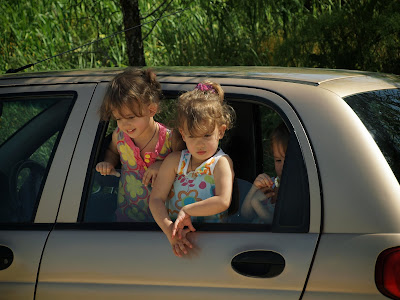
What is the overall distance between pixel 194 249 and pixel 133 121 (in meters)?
0.70

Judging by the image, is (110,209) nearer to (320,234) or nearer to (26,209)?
(26,209)

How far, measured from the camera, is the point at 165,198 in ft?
9.13

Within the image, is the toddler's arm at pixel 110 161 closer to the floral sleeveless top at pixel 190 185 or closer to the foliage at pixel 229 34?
the floral sleeveless top at pixel 190 185

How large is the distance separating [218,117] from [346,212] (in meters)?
0.69

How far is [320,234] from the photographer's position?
2.34m

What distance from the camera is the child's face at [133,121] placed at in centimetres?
296

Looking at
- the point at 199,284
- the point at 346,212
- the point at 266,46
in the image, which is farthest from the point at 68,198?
the point at 266,46

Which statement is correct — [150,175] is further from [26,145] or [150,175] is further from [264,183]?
[26,145]

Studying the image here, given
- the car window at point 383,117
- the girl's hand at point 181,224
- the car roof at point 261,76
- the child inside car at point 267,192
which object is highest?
the car roof at point 261,76

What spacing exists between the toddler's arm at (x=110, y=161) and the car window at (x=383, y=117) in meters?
1.01

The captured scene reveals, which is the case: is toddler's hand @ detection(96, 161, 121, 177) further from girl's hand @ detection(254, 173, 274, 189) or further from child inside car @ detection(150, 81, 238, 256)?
girl's hand @ detection(254, 173, 274, 189)

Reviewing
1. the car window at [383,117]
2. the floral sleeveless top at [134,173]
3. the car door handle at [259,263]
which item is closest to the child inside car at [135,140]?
the floral sleeveless top at [134,173]

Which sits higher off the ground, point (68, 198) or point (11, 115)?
point (11, 115)

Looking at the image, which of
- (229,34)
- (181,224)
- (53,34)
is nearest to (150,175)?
(181,224)
